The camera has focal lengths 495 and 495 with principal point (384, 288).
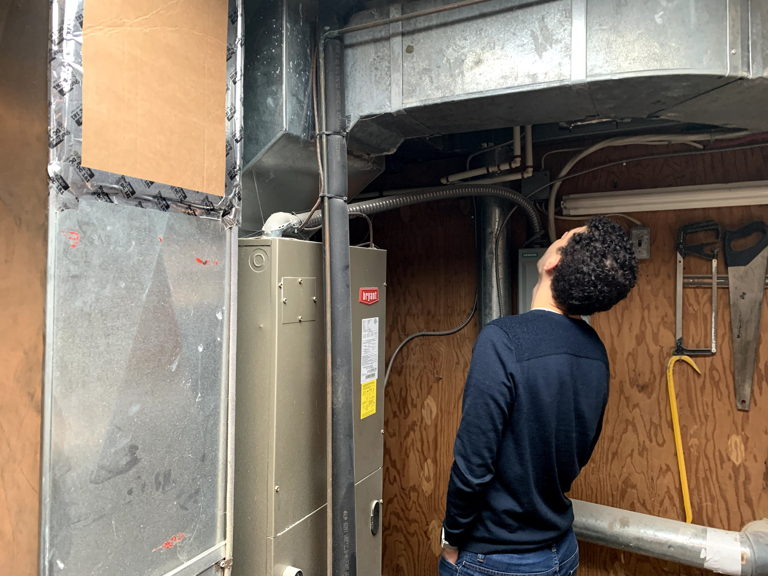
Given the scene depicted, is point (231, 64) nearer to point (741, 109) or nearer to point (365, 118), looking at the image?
point (365, 118)

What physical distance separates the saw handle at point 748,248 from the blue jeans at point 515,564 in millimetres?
1230

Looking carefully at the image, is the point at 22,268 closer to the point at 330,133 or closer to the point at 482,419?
the point at 330,133

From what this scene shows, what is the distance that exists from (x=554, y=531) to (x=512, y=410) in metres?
0.35

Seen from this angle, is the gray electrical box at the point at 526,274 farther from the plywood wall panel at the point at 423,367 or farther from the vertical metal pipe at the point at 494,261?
the plywood wall panel at the point at 423,367

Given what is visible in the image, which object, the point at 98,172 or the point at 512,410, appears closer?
the point at 98,172

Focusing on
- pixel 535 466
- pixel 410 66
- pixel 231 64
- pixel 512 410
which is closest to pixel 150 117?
pixel 231 64

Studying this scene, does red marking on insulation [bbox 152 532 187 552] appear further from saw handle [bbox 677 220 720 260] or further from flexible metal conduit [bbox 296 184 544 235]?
saw handle [bbox 677 220 720 260]

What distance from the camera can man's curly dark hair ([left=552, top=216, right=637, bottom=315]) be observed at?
120 cm

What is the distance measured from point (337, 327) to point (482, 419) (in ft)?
1.51

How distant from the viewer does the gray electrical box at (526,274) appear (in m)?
2.06

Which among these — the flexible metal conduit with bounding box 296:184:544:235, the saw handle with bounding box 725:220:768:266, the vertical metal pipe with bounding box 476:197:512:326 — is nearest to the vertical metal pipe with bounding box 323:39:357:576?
the flexible metal conduit with bounding box 296:184:544:235

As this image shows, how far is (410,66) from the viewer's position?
1331 millimetres

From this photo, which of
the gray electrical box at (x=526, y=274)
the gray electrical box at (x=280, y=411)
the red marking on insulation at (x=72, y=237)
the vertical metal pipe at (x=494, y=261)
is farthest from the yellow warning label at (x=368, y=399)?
→ the red marking on insulation at (x=72, y=237)

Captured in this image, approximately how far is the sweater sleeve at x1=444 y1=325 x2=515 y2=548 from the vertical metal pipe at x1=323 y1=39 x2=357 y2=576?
329mm
